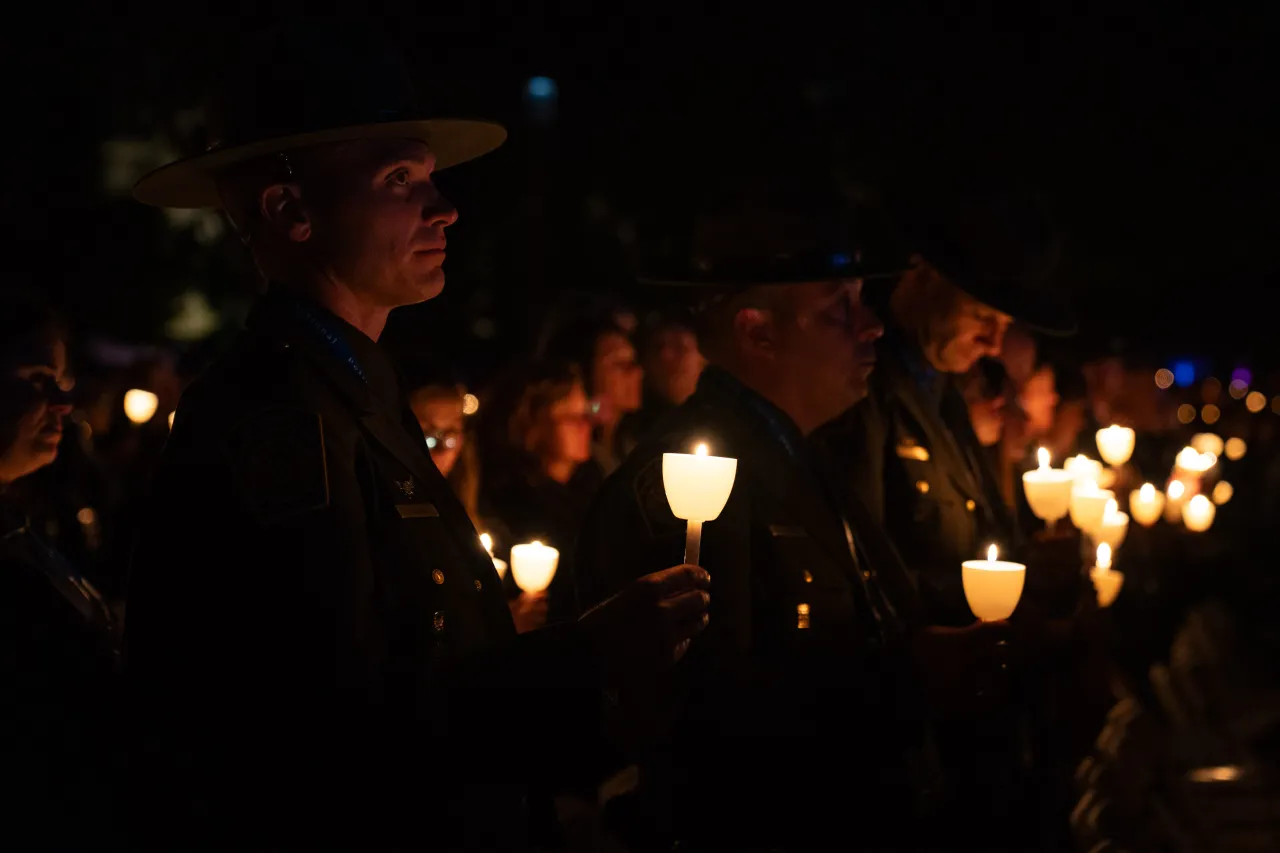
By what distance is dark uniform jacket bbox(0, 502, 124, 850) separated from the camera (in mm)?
3500

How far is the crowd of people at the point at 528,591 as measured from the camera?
96.8 inches

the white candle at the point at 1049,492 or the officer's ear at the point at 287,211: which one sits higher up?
the officer's ear at the point at 287,211

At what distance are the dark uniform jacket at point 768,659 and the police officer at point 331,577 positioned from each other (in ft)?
3.46

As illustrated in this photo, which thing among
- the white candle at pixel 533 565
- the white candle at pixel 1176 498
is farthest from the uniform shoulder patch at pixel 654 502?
the white candle at pixel 1176 498

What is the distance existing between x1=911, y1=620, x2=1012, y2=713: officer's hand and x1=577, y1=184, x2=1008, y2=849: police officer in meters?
0.03

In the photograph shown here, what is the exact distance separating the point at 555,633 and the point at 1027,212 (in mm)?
4067

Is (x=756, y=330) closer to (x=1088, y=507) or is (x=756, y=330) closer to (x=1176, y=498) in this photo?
(x=1088, y=507)

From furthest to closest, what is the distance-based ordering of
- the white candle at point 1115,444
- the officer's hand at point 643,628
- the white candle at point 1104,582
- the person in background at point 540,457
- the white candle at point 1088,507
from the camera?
the white candle at point 1115,444 → the person in background at point 540,457 → the white candle at point 1088,507 → the white candle at point 1104,582 → the officer's hand at point 643,628

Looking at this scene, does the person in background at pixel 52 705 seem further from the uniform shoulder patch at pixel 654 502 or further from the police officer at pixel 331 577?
the uniform shoulder patch at pixel 654 502

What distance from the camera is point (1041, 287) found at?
6.21 meters

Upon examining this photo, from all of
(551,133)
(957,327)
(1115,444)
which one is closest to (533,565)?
(957,327)

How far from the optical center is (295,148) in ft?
9.65

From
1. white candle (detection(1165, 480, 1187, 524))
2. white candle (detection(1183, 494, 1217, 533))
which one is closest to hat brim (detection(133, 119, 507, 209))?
white candle (detection(1183, 494, 1217, 533))

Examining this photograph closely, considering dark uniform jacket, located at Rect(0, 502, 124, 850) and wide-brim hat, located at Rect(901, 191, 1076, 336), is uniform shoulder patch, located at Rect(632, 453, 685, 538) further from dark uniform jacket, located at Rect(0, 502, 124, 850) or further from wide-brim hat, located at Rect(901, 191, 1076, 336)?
wide-brim hat, located at Rect(901, 191, 1076, 336)
